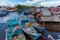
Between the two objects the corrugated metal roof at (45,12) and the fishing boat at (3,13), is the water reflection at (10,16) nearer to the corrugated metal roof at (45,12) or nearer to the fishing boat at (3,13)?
the fishing boat at (3,13)

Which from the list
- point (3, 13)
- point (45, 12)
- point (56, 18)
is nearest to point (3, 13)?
point (3, 13)

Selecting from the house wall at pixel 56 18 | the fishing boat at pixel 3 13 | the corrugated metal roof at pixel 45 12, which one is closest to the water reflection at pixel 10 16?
the fishing boat at pixel 3 13

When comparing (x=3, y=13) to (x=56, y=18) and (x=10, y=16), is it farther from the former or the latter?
(x=56, y=18)

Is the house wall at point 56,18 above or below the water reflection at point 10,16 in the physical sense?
below

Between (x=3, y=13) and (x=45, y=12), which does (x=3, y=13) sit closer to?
(x=3, y=13)

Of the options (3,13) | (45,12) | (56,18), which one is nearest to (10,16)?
(3,13)

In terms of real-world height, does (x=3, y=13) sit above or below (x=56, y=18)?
above

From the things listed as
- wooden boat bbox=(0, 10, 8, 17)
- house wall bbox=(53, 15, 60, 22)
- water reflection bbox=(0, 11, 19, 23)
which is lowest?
house wall bbox=(53, 15, 60, 22)

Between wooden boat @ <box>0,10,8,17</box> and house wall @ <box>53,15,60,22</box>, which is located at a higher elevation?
wooden boat @ <box>0,10,8,17</box>

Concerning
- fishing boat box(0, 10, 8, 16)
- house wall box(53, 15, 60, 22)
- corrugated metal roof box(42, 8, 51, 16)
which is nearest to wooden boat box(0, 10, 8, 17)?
fishing boat box(0, 10, 8, 16)

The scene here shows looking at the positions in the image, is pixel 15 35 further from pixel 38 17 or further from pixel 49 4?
pixel 49 4

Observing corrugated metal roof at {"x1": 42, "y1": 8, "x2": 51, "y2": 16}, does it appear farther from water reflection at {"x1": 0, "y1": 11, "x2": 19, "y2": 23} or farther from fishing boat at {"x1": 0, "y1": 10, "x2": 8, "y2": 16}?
fishing boat at {"x1": 0, "y1": 10, "x2": 8, "y2": 16}

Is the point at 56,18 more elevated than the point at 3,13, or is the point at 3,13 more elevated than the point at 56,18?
the point at 3,13

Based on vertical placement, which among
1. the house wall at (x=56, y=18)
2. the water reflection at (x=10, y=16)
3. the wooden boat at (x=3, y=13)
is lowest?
the house wall at (x=56, y=18)
